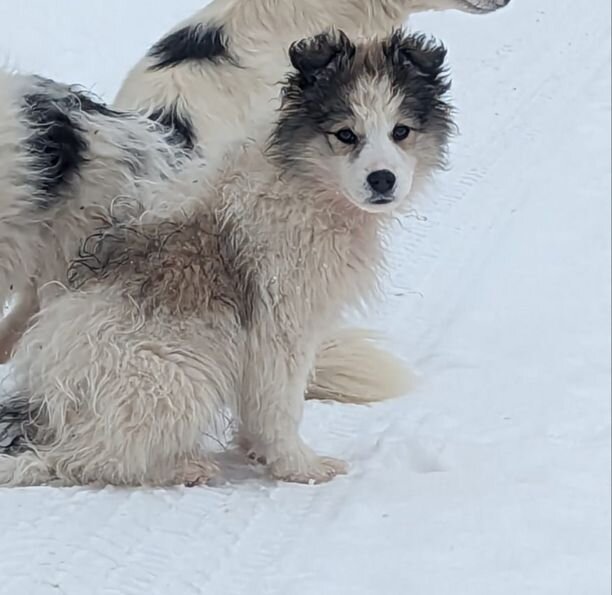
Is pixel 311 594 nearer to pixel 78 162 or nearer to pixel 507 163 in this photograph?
pixel 78 162

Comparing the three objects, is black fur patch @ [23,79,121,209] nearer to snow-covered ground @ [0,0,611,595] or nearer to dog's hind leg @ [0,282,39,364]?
dog's hind leg @ [0,282,39,364]

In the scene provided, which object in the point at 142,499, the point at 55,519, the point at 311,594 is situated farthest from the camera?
the point at 142,499

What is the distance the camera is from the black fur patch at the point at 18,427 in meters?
4.25

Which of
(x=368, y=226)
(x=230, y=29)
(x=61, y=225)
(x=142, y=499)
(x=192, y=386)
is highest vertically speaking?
(x=230, y=29)

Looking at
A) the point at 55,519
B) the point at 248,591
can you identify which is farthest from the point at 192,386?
the point at 248,591

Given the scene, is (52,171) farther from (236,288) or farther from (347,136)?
(347,136)

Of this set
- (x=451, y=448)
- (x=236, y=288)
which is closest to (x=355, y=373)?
(x=451, y=448)

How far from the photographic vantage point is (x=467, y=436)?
15.1 feet

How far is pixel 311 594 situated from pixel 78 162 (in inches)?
75.8

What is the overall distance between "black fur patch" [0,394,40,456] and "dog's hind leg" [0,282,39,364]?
0.50 meters

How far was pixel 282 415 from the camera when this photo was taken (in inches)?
171

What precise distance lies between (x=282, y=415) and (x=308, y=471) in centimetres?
21

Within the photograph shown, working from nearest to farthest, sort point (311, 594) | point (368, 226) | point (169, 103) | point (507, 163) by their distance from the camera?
point (311, 594) → point (368, 226) → point (169, 103) → point (507, 163)

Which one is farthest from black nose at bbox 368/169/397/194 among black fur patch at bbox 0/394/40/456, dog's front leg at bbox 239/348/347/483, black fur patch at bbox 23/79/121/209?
black fur patch at bbox 0/394/40/456
